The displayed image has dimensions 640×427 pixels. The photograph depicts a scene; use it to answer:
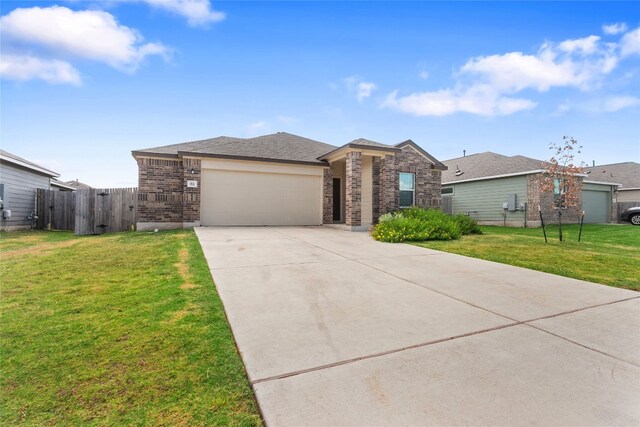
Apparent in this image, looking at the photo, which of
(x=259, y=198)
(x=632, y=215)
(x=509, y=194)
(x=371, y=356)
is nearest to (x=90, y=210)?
(x=259, y=198)

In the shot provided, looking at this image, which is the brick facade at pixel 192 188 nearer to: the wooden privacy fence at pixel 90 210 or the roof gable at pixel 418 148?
the roof gable at pixel 418 148

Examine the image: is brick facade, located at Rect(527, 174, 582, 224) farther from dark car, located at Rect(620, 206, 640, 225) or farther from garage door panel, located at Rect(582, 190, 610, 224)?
dark car, located at Rect(620, 206, 640, 225)

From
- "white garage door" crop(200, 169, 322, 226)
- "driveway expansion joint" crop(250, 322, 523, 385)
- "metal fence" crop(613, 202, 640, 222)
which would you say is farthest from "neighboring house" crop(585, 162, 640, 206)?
"driveway expansion joint" crop(250, 322, 523, 385)

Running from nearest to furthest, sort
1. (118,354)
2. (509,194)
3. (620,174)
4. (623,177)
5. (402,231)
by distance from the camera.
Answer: (118,354), (402,231), (509,194), (623,177), (620,174)

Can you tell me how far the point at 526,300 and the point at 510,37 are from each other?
10.3 meters

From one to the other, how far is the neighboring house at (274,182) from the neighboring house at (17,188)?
557 cm

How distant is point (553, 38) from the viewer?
32.5 feet

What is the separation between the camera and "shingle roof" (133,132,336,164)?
12.2 metres

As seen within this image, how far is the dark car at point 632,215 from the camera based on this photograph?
1784cm

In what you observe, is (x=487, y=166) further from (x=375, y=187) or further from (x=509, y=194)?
(x=375, y=187)

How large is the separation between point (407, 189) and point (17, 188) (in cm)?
1675

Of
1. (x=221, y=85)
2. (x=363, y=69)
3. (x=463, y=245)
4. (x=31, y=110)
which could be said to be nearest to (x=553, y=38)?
(x=363, y=69)

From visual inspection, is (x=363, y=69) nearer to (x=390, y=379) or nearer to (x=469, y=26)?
(x=469, y=26)

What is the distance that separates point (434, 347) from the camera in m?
2.47
